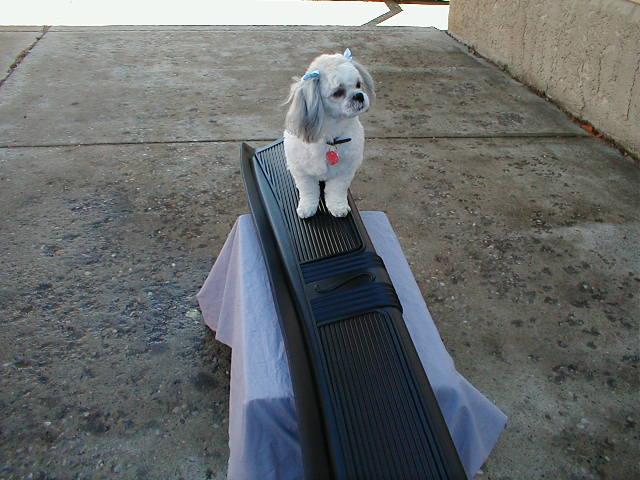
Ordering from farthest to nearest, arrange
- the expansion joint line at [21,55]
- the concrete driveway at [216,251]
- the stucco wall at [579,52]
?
the expansion joint line at [21,55] < the stucco wall at [579,52] < the concrete driveway at [216,251]

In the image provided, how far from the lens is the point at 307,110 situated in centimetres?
172

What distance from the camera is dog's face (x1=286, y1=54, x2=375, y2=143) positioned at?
1.71 m

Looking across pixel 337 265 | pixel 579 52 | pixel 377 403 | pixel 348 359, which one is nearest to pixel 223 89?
pixel 579 52

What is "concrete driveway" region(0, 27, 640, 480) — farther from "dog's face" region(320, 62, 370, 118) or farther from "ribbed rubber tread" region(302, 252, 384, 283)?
"dog's face" region(320, 62, 370, 118)

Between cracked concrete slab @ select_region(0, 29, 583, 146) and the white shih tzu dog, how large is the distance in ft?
8.21

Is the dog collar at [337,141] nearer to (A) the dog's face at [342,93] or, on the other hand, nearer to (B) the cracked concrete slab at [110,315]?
(A) the dog's face at [342,93]

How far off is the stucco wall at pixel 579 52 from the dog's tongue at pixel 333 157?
10.4ft

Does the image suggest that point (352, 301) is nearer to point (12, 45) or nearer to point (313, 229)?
point (313, 229)

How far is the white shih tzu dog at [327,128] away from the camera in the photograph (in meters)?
1.72

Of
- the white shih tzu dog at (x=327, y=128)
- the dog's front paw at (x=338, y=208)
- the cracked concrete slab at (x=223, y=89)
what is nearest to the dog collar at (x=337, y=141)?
the white shih tzu dog at (x=327, y=128)

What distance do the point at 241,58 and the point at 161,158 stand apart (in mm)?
2499

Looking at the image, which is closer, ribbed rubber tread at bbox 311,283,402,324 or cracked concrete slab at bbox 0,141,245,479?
ribbed rubber tread at bbox 311,283,402,324

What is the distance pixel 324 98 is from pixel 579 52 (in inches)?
150

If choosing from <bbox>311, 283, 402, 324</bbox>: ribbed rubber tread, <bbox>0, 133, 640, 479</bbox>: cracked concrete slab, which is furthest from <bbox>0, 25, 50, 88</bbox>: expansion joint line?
<bbox>311, 283, 402, 324</bbox>: ribbed rubber tread
